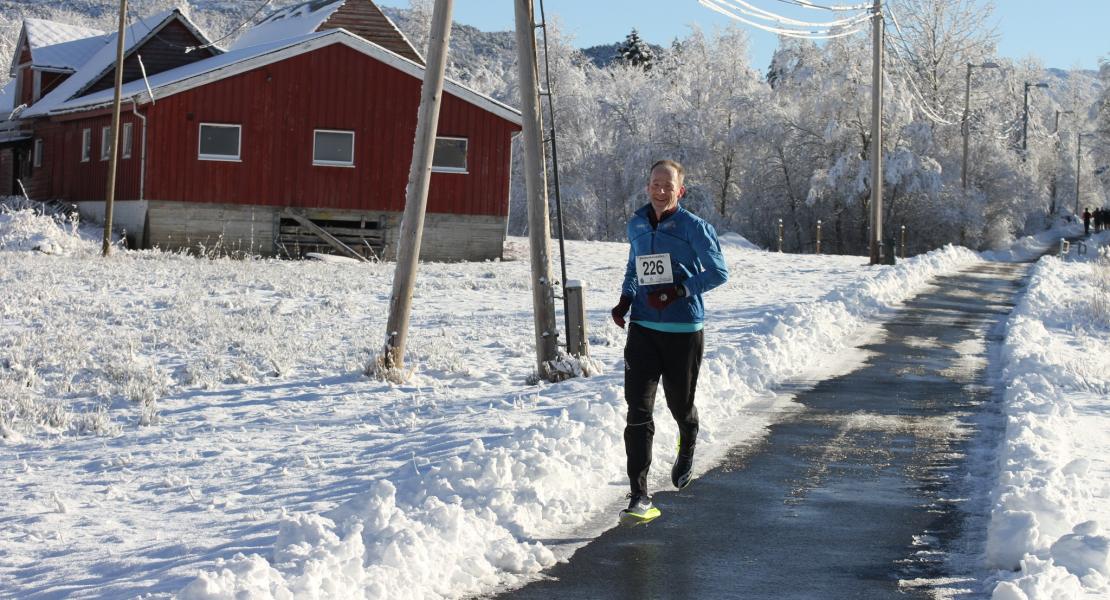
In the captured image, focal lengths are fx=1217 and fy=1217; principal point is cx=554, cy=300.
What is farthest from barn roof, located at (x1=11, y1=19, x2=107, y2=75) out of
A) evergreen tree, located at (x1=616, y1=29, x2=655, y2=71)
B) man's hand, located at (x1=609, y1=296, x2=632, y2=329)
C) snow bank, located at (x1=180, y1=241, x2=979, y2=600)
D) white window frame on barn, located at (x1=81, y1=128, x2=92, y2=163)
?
evergreen tree, located at (x1=616, y1=29, x2=655, y2=71)

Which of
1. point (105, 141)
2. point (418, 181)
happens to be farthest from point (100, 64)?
point (418, 181)

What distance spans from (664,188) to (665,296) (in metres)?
0.62

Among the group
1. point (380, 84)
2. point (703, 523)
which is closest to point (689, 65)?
point (380, 84)

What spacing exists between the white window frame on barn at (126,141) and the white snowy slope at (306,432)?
36.3ft

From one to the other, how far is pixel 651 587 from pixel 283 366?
746 cm

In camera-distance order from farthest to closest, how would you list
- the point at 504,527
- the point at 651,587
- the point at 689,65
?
the point at 689,65 < the point at 504,527 < the point at 651,587

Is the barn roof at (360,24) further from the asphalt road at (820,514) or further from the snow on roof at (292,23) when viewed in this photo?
the asphalt road at (820,514)

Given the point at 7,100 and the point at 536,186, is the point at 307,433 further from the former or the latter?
the point at 7,100

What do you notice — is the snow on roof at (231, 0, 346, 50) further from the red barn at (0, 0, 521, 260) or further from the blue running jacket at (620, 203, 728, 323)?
the blue running jacket at (620, 203, 728, 323)

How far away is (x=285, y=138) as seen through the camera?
99.0 ft

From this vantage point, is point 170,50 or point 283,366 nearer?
point 283,366

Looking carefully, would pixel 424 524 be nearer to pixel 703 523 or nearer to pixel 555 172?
pixel 703 523

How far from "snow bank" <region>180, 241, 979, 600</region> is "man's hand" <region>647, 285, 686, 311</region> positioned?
1.22 metres

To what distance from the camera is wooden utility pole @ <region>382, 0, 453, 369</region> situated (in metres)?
11.3
